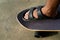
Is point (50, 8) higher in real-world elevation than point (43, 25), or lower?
higher

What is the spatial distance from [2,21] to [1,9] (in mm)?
156

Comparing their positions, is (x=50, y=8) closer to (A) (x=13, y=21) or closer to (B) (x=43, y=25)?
(B) (x=43, y=25)

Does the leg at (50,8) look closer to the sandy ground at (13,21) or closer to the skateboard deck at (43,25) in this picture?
the skateboard deck at (43,25)

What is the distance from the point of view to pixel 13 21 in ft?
4.62

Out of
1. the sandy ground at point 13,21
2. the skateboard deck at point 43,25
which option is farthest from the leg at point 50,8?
the sandy ground at point 13,21

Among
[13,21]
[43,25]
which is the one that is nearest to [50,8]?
[43,25]

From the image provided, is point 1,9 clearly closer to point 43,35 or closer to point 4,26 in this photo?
point 4,26

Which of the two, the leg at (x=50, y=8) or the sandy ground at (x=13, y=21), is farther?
the sandy ground at (x=13, y=21)

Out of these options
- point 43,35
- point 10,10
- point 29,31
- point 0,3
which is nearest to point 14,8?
point 10,10

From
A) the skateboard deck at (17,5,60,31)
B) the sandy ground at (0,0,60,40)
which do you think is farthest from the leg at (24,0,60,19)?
the sandy ground at (0,0,60,40)

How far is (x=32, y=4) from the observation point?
5.01 ft

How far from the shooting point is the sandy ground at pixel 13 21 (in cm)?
129

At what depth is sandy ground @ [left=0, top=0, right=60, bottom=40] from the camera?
4.25 feet

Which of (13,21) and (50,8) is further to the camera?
(13,21)
